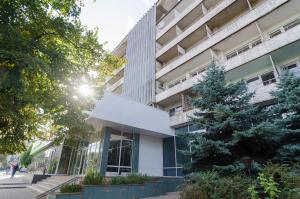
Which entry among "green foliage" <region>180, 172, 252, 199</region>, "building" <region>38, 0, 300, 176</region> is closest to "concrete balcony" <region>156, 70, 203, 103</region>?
"building" <region>38, 0, 300, 176</region>

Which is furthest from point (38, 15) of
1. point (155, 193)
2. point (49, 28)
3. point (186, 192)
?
point (155, 193)

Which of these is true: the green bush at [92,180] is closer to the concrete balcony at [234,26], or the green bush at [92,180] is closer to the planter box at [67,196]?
the planter box at [67,196]

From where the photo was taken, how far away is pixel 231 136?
8.57 m

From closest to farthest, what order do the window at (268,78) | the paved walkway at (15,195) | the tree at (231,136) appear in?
the tree at (231,136)
the paved walkway at (15,195)
the window at (268,78)

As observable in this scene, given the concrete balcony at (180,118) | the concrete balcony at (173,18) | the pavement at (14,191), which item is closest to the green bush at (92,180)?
the pavement at (14,191)

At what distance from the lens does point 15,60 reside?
5.14 metres

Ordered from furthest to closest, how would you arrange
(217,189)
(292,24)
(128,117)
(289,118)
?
1. (128,117)
2. (292,24)
3. (289,118)
4. (217,189)

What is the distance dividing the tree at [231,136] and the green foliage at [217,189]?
1489 millimetres

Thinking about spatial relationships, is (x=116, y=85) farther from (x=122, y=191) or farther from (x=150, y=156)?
(x=122, y=191)

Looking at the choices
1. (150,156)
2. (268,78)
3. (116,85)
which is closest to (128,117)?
(150,156)

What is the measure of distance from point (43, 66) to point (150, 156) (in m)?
13.4

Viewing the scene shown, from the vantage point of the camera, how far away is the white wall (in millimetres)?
15969

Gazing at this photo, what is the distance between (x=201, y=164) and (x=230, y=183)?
298 cm

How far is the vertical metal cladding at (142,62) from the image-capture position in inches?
834
